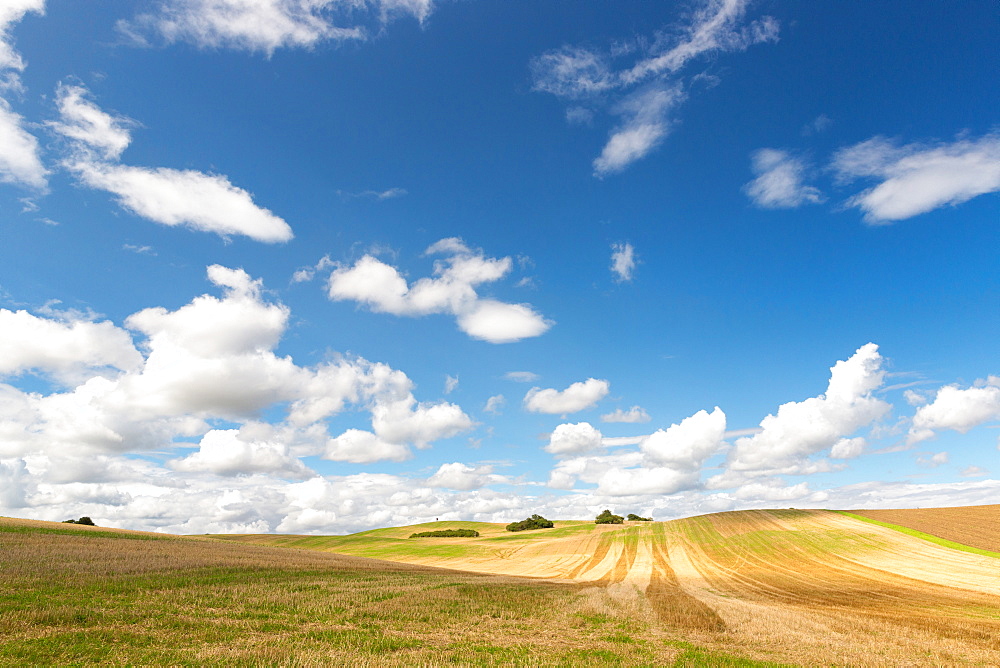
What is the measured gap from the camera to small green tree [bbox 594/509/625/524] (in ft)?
442

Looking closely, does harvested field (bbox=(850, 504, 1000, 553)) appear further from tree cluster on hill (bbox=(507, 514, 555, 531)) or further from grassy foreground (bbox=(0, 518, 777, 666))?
tree cluster on hill (bbox=(507, 514, 555, 531))

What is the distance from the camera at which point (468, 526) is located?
15075cm

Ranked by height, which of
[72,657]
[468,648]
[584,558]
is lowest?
[584,558]

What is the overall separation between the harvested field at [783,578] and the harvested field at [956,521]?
494 cm

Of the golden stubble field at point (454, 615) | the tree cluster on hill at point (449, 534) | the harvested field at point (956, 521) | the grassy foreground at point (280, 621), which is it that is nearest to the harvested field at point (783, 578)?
the golden stubble field at point (454, 615)

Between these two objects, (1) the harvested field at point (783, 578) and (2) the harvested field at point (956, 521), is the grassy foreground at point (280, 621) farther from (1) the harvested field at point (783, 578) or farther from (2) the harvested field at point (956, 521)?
(2) the harvested field at point (956, 521)

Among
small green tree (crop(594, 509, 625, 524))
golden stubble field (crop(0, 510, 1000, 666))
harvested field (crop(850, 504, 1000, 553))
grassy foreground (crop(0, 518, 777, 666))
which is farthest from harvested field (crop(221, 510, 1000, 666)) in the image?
small green tree (crop(594, 509, 625, 524))

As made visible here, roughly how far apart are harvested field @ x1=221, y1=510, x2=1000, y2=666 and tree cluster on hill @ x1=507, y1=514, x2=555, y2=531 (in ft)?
56.0

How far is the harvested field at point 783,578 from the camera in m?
19.9

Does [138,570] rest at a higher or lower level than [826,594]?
higher

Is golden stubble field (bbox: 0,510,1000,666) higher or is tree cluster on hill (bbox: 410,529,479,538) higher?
golden stubble field (bbox: 0,510,1000,666)

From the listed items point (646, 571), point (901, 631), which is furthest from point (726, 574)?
point (901, 631)

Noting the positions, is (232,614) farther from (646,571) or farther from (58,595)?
(646,571)

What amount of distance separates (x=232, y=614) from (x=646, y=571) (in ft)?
174
